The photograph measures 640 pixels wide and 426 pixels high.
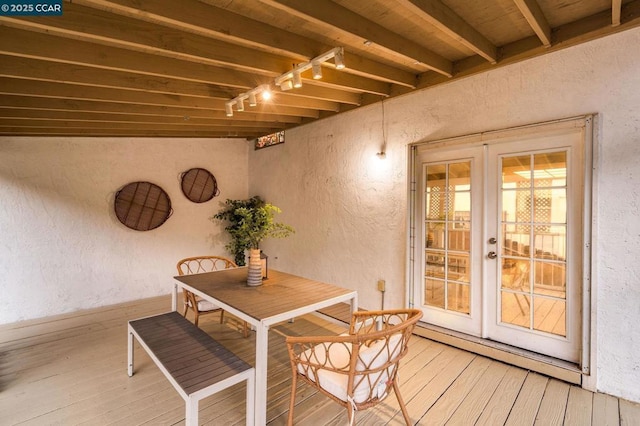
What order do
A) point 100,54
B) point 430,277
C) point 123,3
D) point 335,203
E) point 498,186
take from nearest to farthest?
point 123,3
point 100,54
point 498,186
point 430,277
point 335,203

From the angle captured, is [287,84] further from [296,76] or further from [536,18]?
[536,18]

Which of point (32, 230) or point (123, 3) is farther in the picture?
point (32, 230)

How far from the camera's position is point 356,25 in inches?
84.0

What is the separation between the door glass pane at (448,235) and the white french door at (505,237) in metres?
0.01

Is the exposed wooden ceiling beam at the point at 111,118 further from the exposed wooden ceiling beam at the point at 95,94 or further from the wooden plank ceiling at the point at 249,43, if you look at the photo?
the exposed wooden ceiling beam at the point at 95,94

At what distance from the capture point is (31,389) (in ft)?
7.87

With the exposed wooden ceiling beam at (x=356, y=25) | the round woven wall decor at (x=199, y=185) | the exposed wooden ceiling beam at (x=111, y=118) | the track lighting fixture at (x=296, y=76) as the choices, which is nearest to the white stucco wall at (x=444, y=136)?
the exposed wooden ceiling beam at (x=356, y=25)

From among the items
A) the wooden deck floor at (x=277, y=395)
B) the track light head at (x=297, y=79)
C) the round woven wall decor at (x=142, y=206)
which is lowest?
the wooden deck floor at (x=277, y=395)

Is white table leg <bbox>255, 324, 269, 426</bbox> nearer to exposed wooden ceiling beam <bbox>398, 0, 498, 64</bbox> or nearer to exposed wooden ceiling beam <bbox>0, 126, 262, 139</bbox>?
exposed wooden ceiling beam <bbox>398, 0, 498, 64</bbox>

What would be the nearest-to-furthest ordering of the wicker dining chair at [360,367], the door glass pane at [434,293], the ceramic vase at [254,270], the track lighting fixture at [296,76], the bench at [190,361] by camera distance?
the wicker dining chair at [360,367] < the bench at [190,361] < the track lighting fixture at [296,76] < the ceramic vase at [254,270] < the door glass pane at [434,293]

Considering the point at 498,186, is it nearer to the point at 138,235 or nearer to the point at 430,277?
the point at 430,277

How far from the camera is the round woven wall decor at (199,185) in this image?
16.9 ft

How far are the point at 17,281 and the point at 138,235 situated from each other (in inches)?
56.1

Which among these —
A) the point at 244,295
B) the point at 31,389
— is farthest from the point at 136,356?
the point at 244,295
